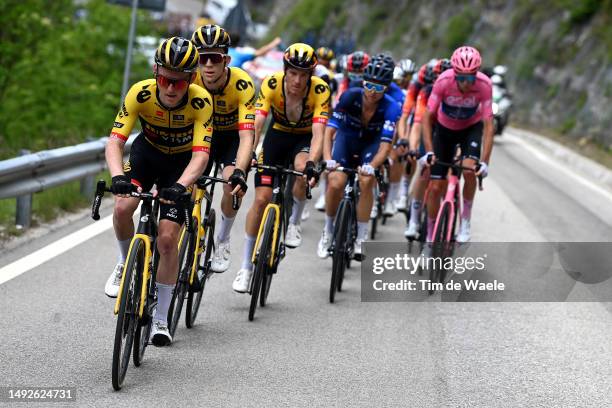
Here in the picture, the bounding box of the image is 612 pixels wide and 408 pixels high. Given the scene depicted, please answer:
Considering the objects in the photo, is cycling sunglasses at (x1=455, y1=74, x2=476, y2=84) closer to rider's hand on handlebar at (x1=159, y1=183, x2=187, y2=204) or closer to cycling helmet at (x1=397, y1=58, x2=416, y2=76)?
cycling helmet at (x1=397, y1=58, x2=416, y2=76)

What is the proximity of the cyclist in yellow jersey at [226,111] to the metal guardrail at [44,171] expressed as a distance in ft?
7.35

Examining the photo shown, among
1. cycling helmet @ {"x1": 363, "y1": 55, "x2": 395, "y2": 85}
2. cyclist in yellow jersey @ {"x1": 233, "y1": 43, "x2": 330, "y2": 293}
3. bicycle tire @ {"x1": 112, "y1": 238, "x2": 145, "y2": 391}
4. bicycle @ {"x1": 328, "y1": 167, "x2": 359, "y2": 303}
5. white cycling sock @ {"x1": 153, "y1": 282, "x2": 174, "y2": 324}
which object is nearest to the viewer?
bicycle tire @ {"x1": 112, "y1": 238, "x2": 145, "y2": 391}

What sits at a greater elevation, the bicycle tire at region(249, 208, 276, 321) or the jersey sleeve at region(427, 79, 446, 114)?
the jersey sleeve at region(427, 79, 446, 114)

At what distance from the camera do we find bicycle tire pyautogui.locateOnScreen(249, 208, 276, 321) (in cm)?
816

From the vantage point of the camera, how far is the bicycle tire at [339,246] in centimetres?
910

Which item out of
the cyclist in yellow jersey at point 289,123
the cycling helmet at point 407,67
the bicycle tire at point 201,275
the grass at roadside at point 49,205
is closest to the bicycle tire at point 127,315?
the bicycle tire at point 201,275

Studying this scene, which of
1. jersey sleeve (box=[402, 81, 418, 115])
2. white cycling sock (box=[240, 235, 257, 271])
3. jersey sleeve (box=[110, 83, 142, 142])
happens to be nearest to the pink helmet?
white cycling sock (box=[240, 235, 257, 271])

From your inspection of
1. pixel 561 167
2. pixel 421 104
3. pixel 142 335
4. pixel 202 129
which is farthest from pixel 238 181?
pixel 561 167

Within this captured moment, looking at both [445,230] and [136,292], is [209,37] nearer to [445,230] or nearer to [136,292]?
[136,292]

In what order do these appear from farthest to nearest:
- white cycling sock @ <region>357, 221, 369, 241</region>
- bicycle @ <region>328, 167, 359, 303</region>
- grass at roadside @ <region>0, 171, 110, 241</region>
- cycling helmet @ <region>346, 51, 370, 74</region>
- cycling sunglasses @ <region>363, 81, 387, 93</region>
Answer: cycling helmet @ <region>346, 51, 370, 74</region> → grass at roadside @ <region>0, 171, 110, 241</region> → white cycling sock @ <region>357, 221, 369, 241</region> → cycling sunglasses @ <region>363, 81, 387, 93</region> → bicycle @ <region>328, 167, 359, 303</region>

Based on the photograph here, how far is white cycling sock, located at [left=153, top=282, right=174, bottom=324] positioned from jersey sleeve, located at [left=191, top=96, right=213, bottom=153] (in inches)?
33.9

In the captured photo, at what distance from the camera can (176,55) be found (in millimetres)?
6289

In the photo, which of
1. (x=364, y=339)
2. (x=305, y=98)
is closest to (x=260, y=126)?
(x=305, y=98)

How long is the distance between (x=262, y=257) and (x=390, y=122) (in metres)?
2.40
